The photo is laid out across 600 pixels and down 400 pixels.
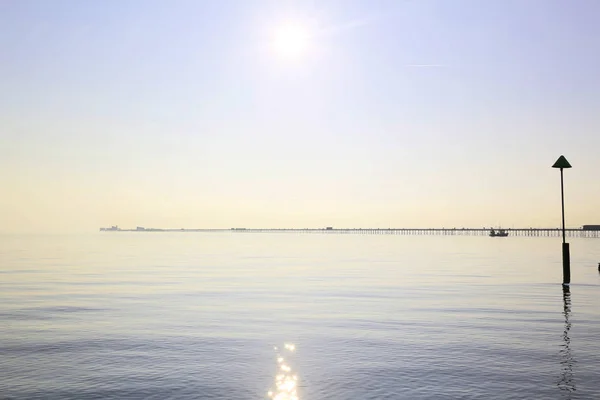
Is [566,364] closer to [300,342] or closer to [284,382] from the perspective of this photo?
[284,382]

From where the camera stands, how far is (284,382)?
16094 millimetres

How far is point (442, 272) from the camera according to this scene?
5844 centimetres

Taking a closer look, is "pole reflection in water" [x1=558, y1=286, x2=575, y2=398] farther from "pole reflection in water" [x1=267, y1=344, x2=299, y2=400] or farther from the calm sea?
"pole reflection in water" [x1=267, y1=344, x2=299, y2=400]

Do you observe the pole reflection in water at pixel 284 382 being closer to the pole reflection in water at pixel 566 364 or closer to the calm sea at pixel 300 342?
the calm sea at pixel 300 342

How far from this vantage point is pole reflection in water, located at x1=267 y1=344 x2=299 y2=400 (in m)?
14.8

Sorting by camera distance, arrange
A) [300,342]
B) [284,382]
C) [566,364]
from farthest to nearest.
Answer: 1. [300,342]
2. [566,364]
3. [284,382]

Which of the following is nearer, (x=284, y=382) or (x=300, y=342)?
(x=284, y=382)

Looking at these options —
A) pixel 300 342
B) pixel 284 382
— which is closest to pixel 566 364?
pixel 284 382

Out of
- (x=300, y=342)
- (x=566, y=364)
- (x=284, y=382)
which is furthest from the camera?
(x=300, y=342)

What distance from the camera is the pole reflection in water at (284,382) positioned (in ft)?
48.5

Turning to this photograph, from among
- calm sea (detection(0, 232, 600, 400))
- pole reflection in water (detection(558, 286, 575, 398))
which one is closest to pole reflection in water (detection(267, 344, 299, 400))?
calm sea (detection(0, 232, 600, 400))

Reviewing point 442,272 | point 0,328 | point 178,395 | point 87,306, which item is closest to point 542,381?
point 178,395

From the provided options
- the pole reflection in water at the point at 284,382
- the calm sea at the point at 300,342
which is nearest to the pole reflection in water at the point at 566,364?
the calm sea at the point at 300,342

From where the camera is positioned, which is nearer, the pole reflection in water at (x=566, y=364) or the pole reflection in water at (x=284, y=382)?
the pole reflection in water at (x=284, y=382)
